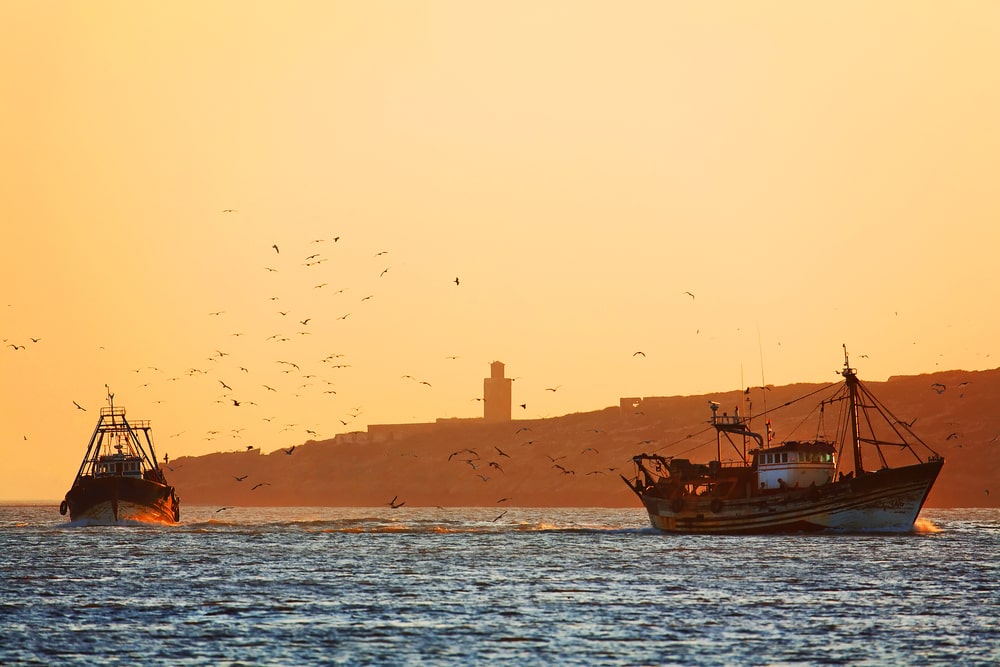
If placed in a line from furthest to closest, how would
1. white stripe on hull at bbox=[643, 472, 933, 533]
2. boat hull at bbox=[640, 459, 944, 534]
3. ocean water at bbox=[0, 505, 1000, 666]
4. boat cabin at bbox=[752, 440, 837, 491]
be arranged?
boat cabin at bbox=[752, 440, 837, 491] < white stripe on hull at bbox=[643, 472, 933, 533] < boat hull at bbox=[640, 459, 944, 534] < ocean water at bbox=[0, 505, 1000, 666]

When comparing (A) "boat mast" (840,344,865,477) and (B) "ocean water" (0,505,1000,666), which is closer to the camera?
(B) "ocean water" (0,505,1000,666)

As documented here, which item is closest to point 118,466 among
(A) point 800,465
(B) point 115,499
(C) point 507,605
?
(B) point 115,499

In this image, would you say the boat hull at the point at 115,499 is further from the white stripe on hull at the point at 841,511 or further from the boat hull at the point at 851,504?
the boat hull at the point at 851,504

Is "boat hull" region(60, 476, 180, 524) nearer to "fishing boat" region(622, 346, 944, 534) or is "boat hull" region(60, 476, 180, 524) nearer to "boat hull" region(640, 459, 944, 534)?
"fishing boat" region(622, 346, 944, 534)

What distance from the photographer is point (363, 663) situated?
1626 inches

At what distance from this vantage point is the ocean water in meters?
43.4

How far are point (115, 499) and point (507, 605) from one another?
9243 cm

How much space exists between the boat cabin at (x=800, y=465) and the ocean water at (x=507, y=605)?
22.8ft

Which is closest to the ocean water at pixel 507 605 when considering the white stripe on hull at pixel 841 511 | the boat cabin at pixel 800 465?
the white stripe on hull at pixel 841 511

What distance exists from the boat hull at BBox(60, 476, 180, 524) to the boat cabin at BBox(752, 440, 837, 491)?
219 ft

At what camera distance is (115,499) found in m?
141

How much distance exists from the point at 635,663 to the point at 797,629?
32.5 ft

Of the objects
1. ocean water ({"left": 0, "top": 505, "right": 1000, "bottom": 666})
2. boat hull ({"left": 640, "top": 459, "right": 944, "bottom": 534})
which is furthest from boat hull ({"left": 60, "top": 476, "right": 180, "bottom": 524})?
boat hull ({"left": 640, "top": 459, "right": 944, "bottom": 534})

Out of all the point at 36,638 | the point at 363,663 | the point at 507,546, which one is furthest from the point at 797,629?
the point at 507,546
